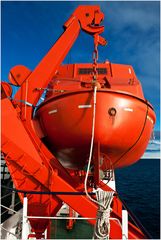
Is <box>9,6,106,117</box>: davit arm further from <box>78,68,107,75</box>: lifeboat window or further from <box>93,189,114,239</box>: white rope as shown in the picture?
<box>93,189,114,239</box>: white rope

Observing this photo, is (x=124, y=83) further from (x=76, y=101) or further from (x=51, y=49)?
(x=51, y=49)

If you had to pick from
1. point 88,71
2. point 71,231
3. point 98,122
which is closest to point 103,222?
point 98,122

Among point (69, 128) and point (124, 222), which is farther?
point (69, 128)

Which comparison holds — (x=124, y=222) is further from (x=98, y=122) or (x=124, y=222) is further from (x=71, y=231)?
(x=71, y=231)

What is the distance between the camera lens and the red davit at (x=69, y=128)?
11.4 feet

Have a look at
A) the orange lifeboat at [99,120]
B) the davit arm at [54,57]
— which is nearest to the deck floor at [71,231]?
the orange lifeboat at [99,120]

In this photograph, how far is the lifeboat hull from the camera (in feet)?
12.5

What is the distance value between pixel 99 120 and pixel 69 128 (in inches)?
21.1

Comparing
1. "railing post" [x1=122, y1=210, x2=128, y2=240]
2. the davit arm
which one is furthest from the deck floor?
"railing post" [x1=122, y1=210, x2=128, y2=240]

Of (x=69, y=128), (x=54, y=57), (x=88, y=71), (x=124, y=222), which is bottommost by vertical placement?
(x=124, y=222)

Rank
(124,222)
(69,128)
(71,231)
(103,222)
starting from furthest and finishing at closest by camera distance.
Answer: (71,231) → (69,128) → (124,222) → (103,222)

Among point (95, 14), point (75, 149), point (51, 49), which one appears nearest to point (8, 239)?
point (75, 149)

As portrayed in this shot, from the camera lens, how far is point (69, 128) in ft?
12.9

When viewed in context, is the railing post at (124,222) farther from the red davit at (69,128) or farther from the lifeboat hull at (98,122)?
the lifeboat hull at (98,122)
